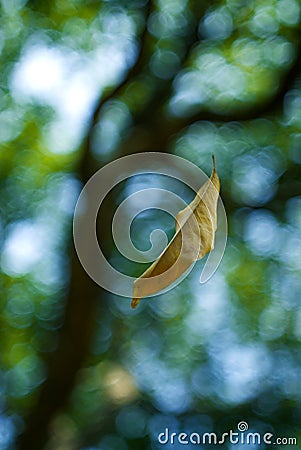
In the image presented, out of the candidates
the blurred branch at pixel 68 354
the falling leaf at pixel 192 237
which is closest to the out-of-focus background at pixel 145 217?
the blurred branch at pixel 68 354

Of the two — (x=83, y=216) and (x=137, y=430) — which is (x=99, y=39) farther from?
(x=137, y=430)

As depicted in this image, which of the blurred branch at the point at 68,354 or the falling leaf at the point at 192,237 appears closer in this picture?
the falling leaf at the point at 192,237

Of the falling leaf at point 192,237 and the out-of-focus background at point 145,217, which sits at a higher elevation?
the falling leaf at point 192,237

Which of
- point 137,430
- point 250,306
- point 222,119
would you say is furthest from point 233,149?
point 137,430

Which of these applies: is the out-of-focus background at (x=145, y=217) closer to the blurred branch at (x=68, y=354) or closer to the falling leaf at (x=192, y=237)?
the blurred branch at (x=68, y=354)

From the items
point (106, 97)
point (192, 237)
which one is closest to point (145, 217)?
point (106, 97)

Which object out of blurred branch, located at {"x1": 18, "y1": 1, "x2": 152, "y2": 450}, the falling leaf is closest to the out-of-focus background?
blurred branch, located at {"x1": 18, "y1": 1, "x2": 152, "y2": 450}

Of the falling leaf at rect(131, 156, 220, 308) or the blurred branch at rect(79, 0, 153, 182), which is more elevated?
the falling leaf at rect(131, 156, 220, 308)

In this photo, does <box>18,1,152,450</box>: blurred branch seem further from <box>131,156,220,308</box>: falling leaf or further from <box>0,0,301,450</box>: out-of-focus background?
<box>131,156,220,308</box>: falling leaf

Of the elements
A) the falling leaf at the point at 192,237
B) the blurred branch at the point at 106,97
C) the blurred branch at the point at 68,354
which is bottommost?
the blurred branch at the point at 68,354
